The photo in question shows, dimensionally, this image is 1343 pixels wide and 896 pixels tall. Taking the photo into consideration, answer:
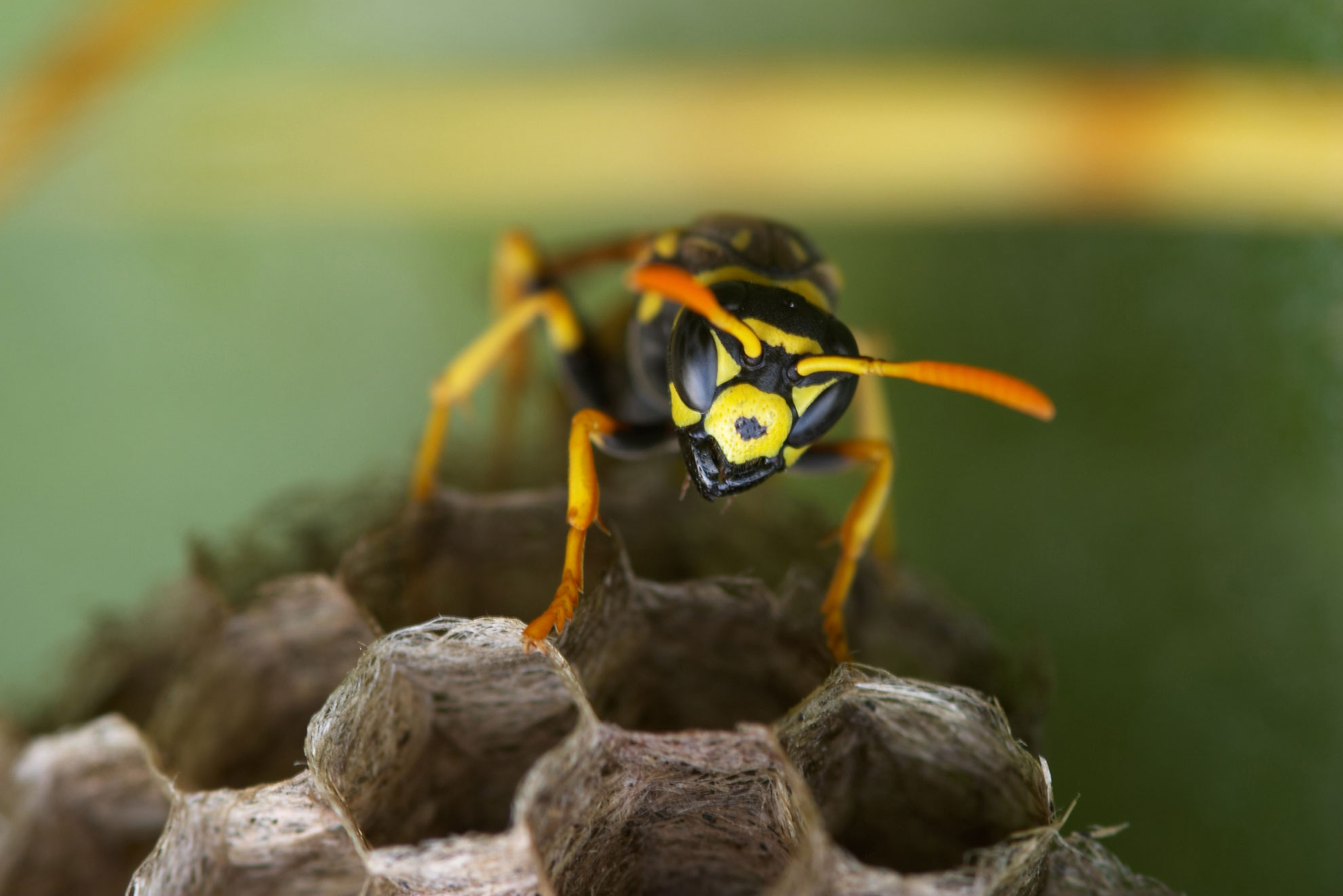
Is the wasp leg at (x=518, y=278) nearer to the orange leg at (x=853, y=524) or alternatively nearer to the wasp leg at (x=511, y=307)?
the wasp leg at (x=511, y=307)

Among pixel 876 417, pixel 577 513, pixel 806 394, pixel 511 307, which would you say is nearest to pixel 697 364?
pixel 806 394

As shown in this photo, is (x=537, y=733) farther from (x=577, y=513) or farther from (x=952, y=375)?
(x=952, y=375)

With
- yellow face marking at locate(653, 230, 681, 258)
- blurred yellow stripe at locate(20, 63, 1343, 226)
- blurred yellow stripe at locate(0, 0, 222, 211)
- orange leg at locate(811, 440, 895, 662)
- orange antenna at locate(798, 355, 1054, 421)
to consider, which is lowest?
orange leg at locate(811, 440, 895, 662)

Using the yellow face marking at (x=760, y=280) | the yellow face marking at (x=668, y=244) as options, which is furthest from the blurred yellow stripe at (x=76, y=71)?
the yellow face marking at (x=760, y=280)

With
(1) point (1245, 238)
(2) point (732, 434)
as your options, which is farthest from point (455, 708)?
(1) point (1245, 238)

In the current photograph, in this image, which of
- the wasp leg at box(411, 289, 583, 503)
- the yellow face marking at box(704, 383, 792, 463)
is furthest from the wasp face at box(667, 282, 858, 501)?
the wasp leg at box(411, 289, 583, 503)

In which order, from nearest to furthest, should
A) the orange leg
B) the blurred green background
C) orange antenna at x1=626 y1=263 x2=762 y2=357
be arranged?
orange antenna at x1=626 y1=263 x2=762 y2=357
the orange leg
the blurred green background

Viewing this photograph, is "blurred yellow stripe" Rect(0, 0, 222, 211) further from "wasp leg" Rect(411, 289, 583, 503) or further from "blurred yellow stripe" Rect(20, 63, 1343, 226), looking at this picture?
"wasp leg" Rect(411, 289, 583, 503)
